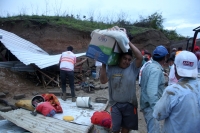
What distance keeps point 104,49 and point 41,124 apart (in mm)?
2392

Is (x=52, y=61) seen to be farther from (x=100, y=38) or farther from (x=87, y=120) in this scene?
(x=100, y=38)

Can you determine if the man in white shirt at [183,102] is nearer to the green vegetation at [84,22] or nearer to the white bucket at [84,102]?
the white bucket at [84,102]

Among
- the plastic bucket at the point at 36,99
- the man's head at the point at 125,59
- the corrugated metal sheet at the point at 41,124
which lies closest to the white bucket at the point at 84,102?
the plastic bucket at the point at 36,99

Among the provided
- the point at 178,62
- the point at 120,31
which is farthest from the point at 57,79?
the point at 178,62

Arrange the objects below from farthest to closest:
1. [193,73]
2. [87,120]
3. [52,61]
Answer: [52,61] < [87,120] < [193,73]

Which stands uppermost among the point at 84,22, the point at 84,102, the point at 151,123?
the point at 84,22

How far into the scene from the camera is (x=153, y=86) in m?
2.39

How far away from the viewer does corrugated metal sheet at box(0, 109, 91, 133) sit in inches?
147

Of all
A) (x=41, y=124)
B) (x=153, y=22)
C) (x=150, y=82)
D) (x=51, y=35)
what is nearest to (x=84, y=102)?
(x=41, y=124)

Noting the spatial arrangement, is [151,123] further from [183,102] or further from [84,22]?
[84,22]

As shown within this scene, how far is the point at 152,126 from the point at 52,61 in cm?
668

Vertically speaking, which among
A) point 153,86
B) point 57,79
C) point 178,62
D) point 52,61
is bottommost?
point 57,79

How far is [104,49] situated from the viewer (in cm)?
255

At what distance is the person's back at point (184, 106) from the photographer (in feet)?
5.44
